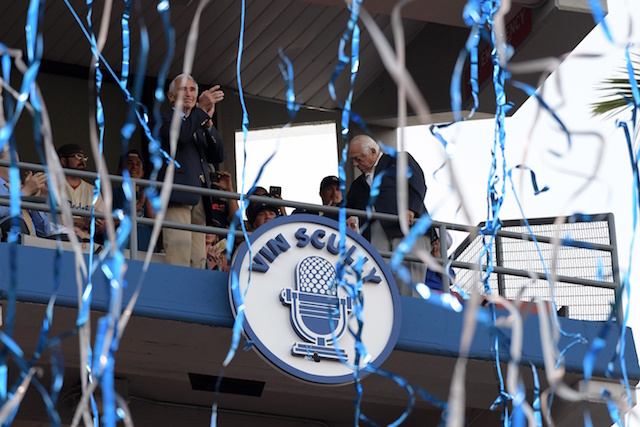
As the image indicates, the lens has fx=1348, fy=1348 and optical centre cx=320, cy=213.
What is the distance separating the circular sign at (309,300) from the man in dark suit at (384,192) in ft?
0.70

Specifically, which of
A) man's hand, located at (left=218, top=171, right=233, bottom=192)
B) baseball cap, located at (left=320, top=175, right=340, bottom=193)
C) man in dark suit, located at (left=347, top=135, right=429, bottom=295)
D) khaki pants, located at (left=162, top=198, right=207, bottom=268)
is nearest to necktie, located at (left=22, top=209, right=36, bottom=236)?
khaki pants, located at (left=162, top=198, right=207, bottom=268)

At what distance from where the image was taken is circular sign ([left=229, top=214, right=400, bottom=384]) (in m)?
8.23

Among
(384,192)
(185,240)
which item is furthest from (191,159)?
(384,192)

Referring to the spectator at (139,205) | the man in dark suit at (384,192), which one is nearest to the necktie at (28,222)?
the spectator at (139,205)

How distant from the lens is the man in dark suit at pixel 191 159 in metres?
8.00

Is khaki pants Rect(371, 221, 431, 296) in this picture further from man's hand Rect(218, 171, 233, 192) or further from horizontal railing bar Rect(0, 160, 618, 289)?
man's hand Rect(218, 171, 233, 192)

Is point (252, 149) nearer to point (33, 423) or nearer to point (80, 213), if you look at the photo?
point (33, 423)

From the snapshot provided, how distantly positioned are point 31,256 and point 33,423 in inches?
79.4

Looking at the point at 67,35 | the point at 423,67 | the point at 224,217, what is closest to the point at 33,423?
the point at 224,217

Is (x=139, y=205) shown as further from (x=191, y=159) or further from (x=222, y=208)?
(x=191, y=159)

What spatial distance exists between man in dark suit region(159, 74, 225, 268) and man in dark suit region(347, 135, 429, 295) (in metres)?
0.88

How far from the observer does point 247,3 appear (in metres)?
11.7

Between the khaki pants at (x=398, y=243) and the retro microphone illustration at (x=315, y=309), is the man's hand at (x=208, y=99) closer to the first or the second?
the retro microphone illustration at (x=315, y=309)

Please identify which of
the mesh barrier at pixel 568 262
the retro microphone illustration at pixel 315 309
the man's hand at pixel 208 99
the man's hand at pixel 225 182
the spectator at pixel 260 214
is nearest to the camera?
the man's hand at pixel 208 99
